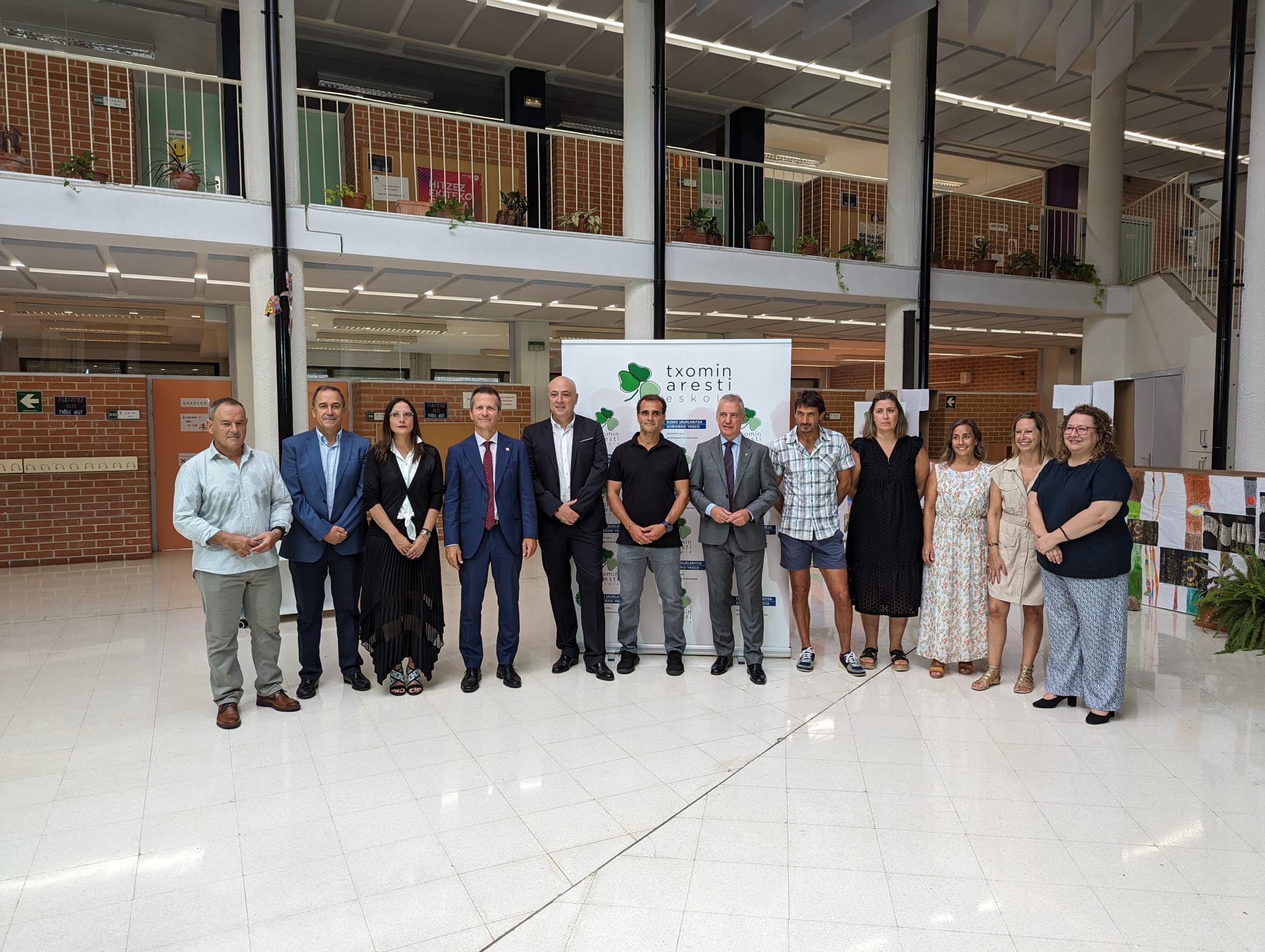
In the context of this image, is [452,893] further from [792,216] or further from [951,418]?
[951,418]

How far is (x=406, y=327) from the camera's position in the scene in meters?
10.9

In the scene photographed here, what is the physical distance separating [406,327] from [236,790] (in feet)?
27.7

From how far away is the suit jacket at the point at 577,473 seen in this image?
4626mm

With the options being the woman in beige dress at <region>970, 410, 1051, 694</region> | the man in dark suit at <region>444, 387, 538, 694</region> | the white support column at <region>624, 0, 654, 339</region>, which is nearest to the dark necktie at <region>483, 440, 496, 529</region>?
the man in dark suit at <region>444, 387, 538, 694</region>

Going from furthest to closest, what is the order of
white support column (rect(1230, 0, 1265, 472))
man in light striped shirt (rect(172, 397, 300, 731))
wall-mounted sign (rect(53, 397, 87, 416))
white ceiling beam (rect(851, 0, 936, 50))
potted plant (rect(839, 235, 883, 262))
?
potted plant (rect(839, 235, 883, 262)), wall-mounted sign (rect(53, 397, 87, 416)), white ceiling beam (rect(851, 0, 936, 50)), white support column (rect(1230, 0, 1265, 472)), man in light striped shirt (rect(172, 397, 300, 731))

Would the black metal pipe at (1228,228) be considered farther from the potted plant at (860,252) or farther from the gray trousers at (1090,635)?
the gray trousers at (1090,635)

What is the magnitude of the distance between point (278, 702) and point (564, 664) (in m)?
1.54

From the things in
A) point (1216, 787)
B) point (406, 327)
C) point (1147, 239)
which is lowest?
point (1216, 787)

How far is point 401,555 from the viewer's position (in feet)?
14.1

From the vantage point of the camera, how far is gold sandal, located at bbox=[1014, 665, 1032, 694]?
4418mm

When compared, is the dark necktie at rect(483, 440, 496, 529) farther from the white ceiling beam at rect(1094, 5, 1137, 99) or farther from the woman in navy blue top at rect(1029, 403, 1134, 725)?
the white ceiling beam at rect(1094, 5, 1137, 99)

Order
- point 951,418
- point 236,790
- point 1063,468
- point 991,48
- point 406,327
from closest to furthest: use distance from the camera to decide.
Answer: point 236,790, point 1063,468, point 991,48, point 406,327, point 951,418

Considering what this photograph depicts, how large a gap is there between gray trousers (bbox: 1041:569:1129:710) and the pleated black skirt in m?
3.21

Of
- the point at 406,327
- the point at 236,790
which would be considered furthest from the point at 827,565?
the point at 406,327
